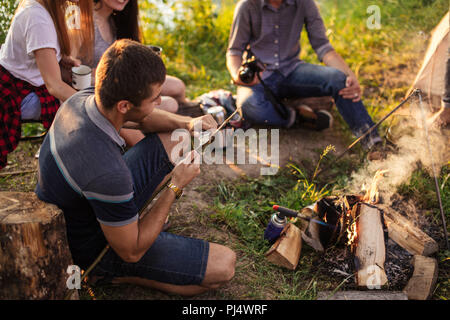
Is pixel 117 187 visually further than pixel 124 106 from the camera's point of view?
No

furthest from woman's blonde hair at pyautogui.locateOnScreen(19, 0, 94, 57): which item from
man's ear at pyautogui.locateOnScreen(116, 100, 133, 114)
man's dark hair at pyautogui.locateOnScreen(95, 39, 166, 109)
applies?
man's ear at pyautogui.locateOnScreen(116, 100, 133, 114)

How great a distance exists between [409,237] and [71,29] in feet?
9.76

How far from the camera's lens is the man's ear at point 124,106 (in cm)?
185

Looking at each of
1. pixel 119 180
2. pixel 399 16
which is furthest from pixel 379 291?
pixel 399 16

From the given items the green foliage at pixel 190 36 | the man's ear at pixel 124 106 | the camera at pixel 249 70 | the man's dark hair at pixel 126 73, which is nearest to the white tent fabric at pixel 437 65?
the camera at pixel 249 70

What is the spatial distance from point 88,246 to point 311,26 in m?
3.05

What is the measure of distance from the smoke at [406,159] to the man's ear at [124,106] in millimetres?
2091

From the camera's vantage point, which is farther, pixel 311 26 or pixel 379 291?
pixel 311 26

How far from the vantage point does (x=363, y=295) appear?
2.32 m

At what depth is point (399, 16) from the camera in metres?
5.82

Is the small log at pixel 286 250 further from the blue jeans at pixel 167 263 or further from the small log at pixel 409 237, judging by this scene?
the small log at pixel 409 237

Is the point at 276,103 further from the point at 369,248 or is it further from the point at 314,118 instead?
the point at 369,248

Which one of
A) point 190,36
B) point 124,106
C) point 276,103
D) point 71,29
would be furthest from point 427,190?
point 190,36
